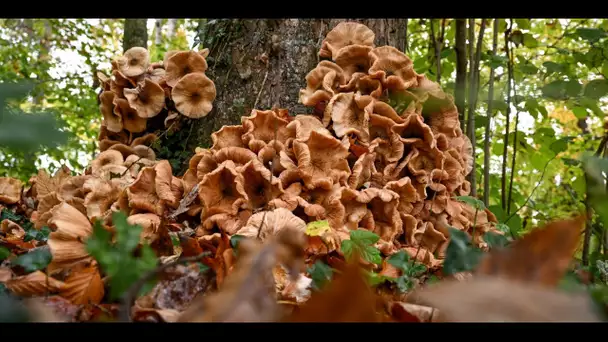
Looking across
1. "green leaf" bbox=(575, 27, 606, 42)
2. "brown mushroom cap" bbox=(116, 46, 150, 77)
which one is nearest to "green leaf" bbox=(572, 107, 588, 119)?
"green leaf" bbox=(575, 27, 606, 42)

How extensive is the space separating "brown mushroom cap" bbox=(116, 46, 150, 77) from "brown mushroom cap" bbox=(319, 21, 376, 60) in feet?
4.86

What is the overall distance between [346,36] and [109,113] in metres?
2.02

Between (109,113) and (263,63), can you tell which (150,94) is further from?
(263,63)

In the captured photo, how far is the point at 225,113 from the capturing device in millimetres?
3891

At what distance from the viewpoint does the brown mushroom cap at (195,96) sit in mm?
3756

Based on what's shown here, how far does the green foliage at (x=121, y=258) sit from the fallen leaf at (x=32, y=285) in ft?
1.30

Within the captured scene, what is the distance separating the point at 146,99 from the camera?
3.96 metres

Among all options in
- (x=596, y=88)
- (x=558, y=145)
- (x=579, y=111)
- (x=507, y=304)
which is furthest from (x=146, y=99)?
(x=579, y=111)

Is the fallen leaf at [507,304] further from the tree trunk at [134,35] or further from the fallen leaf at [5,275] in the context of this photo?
the tree trunk at [134,35]

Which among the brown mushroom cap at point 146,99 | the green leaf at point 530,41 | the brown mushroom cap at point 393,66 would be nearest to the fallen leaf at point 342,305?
the brown mushroom cap at point 393,66
